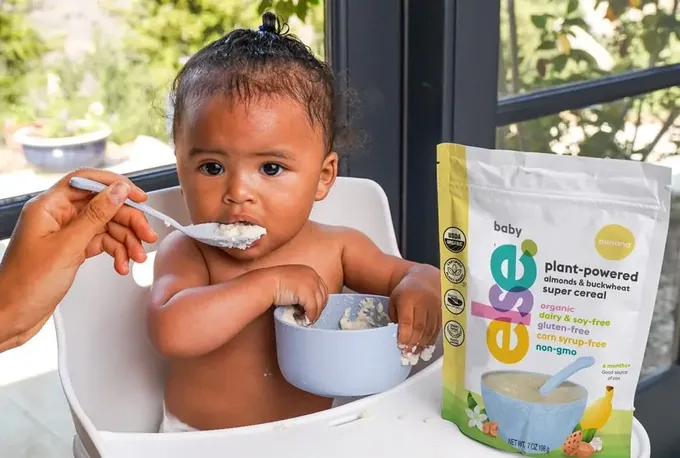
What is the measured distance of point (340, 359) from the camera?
0.74 m

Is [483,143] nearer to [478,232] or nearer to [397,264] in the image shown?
[397,264]

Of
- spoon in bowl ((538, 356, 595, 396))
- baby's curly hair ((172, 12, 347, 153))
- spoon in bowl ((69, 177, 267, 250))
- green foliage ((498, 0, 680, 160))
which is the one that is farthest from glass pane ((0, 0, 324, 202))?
spoon in bowl ((538, 356, 595, 396))

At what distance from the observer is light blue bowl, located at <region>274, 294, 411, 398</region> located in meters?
0.74

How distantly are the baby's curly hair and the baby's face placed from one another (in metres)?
0.01

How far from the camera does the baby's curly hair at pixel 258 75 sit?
0.84m

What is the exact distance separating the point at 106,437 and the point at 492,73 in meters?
0.81

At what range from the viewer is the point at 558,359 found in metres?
0.66

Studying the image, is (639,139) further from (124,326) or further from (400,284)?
(124,326)

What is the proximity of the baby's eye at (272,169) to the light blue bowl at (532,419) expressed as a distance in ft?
1.07

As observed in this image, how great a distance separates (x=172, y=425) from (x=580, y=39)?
0.97m

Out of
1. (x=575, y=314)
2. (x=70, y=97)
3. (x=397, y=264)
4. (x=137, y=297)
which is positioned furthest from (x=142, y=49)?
(x=575, y=314)

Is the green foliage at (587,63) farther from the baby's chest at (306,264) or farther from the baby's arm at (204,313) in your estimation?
the baby's arm at (204,313)

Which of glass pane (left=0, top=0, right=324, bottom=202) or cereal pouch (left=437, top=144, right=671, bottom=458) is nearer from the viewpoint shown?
cereal pouch (left=437, top=144, right=671, bottom=458)

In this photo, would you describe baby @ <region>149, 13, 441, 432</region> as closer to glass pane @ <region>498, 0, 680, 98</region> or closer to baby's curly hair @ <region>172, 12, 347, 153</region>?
baby's curly hair @ <region>172, 12, 347, 153</region>
